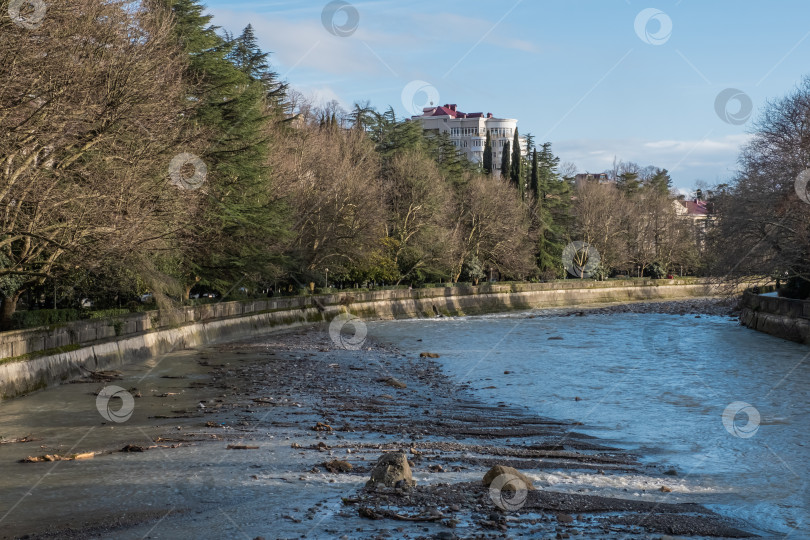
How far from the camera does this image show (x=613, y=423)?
17.2 m

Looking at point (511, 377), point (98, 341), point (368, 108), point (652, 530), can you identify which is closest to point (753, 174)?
point (511, 377)

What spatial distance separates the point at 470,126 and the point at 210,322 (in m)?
143

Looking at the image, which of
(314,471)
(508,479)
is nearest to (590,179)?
(314,471)

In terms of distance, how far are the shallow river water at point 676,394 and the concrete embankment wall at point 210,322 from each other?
206 inches

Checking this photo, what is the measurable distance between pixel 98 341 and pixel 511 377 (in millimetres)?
→ 11917

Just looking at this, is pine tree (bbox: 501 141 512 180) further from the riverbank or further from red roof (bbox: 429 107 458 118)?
red roof (bbox: 429 107 458 118)

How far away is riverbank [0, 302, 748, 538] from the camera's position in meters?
8.78

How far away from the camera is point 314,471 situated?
35.7 ft

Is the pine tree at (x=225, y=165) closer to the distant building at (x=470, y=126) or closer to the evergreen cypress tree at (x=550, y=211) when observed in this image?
the evergreen cypress tree at (x=550, y=211)

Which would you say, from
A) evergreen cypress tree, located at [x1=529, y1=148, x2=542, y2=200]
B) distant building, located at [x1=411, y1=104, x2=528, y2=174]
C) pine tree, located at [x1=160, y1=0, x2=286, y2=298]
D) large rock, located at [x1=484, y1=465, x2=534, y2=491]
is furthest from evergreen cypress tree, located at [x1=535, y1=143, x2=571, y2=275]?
large rock, located at [x1=484, y1=465, x2=534, y2=491]

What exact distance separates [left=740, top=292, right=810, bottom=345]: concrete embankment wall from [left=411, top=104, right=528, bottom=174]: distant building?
120 meters

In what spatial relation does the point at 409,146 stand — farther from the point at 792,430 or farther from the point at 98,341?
the point at 792,430

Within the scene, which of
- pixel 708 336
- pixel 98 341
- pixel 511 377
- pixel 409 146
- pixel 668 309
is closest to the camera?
pixel 98 341

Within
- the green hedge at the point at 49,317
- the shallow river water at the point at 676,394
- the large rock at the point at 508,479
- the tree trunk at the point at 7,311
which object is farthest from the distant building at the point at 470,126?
the large rock at the point at 508,479
